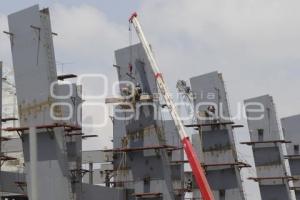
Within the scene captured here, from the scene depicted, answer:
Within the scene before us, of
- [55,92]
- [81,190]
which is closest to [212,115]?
[81,190]

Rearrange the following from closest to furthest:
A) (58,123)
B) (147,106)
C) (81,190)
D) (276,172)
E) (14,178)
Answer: (58,123) < (14,178) < (81,190) < (147,106) < (276,172)

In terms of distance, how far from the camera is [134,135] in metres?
74.5

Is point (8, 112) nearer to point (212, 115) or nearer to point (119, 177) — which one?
point (119, 177)

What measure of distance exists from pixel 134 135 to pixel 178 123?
633 centimetres

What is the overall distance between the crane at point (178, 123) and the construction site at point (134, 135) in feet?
0.42

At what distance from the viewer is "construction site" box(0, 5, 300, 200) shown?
57.8 metres

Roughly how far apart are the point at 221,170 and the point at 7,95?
157 feet

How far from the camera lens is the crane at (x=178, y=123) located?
225ft

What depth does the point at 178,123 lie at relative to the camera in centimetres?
7650

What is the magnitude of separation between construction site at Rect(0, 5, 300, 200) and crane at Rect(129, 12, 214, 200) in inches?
5.0

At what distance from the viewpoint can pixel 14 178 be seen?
207 ft

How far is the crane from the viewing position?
68.4 meters

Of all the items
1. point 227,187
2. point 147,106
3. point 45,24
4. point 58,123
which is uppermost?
point 45,24

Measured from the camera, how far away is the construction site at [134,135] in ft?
190
